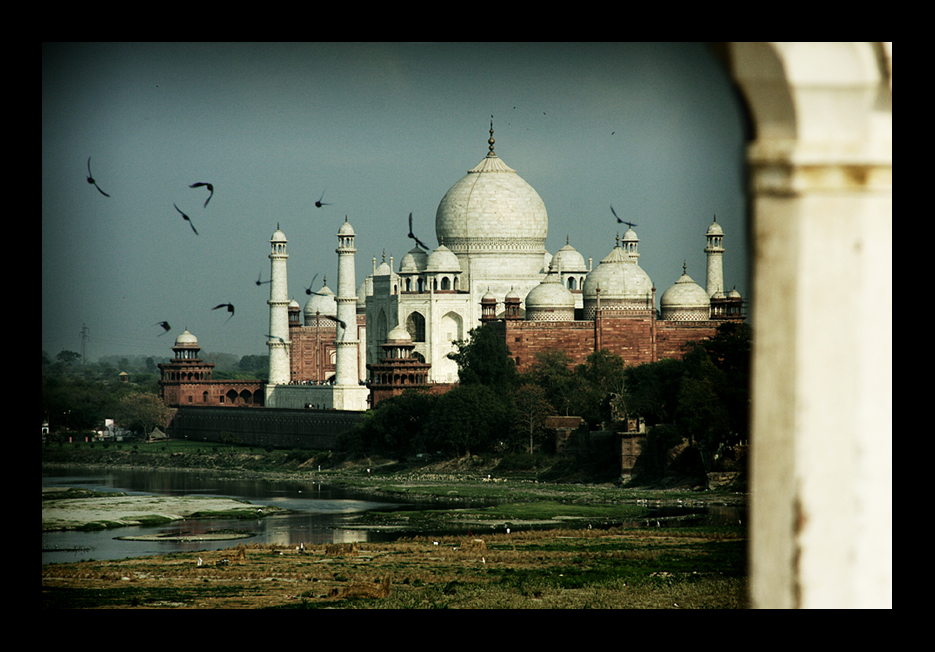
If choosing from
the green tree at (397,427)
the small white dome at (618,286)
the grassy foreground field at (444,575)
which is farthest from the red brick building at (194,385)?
the grassy foreground field at (444,575)

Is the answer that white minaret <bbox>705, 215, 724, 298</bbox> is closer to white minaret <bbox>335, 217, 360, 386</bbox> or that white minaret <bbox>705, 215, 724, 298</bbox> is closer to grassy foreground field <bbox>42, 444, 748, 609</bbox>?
white minaret <bbox>335, 217, 360, 386</bbox>

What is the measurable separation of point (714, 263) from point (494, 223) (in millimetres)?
8508

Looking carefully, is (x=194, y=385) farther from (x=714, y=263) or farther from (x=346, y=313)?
(x=714, y=263)

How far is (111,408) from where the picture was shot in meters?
44.7

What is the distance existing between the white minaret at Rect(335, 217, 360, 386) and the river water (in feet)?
23.8

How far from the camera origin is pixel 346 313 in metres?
42.2

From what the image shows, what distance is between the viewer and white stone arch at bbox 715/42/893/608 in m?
1.91

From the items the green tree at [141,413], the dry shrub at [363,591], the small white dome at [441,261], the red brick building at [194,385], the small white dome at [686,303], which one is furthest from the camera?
the red brick building at [194,385]

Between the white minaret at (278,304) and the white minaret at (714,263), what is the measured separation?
1634cm

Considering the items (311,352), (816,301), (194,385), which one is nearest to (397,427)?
(194,385)

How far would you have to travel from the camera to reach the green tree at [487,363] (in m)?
36.1

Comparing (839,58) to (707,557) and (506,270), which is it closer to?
(707,557)

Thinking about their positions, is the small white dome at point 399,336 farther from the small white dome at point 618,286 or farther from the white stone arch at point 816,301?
the white stone arch at point 816,301
